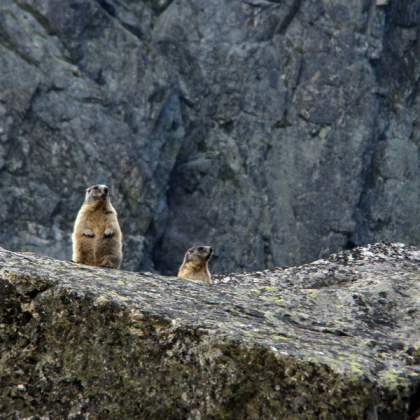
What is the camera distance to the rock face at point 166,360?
718cm

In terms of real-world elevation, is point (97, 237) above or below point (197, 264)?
below

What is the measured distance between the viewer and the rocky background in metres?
102

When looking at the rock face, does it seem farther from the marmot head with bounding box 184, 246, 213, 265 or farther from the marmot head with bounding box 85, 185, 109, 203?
the marmot head with bounding box 184, 246, 213, 265

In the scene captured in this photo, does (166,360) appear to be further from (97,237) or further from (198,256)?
(198,256)

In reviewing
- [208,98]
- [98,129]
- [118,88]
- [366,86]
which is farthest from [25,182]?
[366,86]

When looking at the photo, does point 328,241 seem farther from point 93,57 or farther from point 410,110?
point 93,57

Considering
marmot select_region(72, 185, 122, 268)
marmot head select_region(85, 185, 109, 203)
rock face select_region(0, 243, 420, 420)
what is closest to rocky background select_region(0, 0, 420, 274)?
marmot head select_region(85, 185, 109, 203)

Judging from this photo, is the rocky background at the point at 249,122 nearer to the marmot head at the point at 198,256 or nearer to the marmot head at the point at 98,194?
the marmot head at the point at 198,256

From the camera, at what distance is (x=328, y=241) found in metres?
113

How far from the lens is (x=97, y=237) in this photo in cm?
1524

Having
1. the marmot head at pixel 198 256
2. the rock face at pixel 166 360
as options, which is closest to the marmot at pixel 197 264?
the marmot head at pixel 198 256

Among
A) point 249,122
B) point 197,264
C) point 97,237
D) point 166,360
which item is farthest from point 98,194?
point 249,122

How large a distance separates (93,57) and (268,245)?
45.1 meters

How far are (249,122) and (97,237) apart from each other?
326 feet
